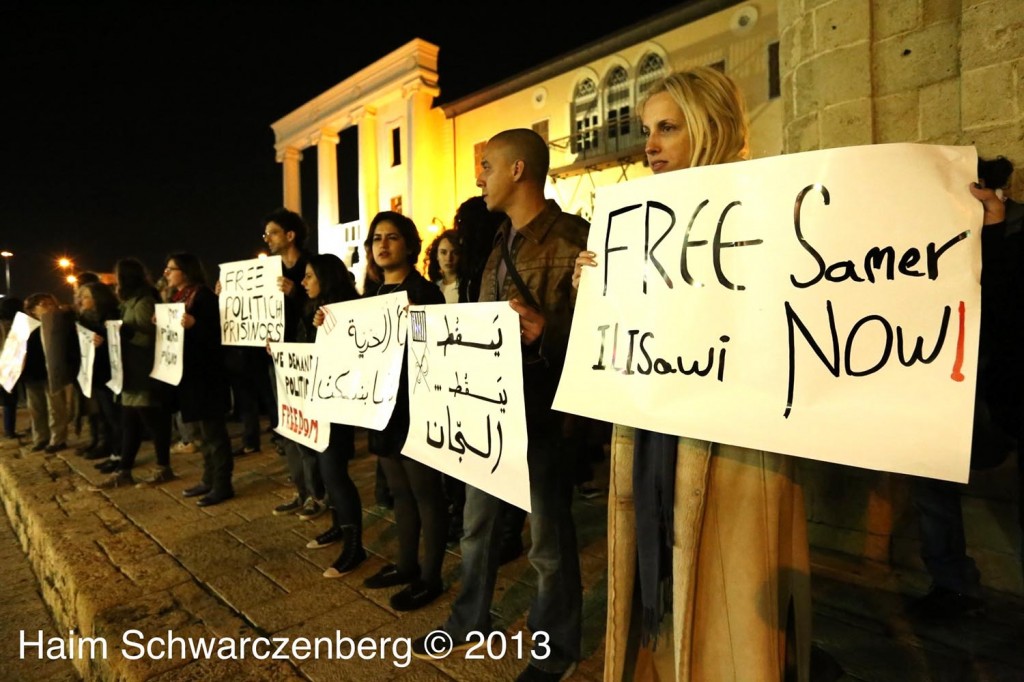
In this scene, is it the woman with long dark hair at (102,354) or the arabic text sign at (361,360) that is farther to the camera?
the woman with long dark hair at (102,354)

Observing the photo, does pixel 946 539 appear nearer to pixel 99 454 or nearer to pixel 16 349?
pixel 99 454

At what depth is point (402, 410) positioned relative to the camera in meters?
2.55

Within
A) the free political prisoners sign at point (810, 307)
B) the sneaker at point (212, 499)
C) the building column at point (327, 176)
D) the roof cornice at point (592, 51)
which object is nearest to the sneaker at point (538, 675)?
the free political prisoners sign at point (810, 307)

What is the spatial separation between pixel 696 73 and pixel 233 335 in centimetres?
352

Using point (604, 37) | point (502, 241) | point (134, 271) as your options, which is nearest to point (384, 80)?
point (604, 37)

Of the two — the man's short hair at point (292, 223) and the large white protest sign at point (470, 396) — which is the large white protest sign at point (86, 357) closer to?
the man's short hair at point (292, 223)

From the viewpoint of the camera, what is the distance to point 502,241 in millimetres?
2184

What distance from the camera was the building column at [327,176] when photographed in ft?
83.4

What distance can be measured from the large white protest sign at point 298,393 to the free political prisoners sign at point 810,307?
6.32ft

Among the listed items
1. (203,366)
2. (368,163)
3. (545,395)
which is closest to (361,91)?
(368,163)

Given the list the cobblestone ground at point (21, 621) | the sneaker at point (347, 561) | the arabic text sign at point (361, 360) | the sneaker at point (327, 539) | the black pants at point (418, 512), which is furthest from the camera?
the sneaker at point (327, 539)

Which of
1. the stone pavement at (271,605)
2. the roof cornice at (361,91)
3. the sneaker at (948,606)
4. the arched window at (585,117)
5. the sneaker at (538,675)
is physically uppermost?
the roof cornice at (361,91)

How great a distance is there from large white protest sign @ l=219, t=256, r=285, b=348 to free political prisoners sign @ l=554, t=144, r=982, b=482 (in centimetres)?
260

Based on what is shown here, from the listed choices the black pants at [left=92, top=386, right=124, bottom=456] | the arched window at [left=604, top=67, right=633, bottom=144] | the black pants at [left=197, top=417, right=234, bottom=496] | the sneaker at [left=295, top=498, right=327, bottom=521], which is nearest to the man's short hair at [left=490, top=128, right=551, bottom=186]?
the sneaker at [left=295, top=498, right=327, bottom=521]
